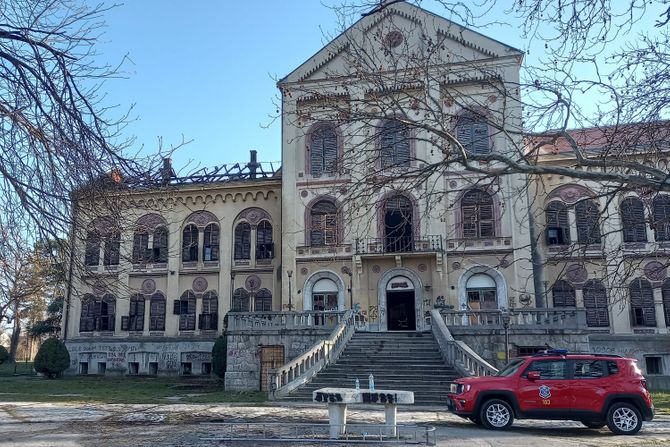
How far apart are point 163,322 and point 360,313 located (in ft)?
40.9

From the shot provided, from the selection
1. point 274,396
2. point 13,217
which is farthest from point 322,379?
point 13,217

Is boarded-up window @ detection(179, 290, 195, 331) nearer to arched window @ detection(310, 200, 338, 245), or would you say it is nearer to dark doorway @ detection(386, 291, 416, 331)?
arched window @ detection(310, 200, 338, 245)

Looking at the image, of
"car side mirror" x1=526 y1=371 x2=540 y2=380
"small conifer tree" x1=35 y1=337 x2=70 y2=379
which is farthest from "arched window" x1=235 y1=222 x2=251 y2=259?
"car side mirror" x1=526 y1=371 x2=540 y2=380

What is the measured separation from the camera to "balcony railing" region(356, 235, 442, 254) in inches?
1092

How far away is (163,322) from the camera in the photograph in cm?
3325

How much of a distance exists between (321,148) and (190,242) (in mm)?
9911

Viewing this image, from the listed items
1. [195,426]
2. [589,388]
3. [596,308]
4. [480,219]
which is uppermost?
[480,219]

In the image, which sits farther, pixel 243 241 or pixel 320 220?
pixel 243 241

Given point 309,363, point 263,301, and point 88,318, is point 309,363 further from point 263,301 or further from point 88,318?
point 88,318

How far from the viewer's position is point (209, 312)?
A: 3288 centimetres

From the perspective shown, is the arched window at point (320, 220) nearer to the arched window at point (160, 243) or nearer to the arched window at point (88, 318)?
the arched window at point (160, 243)

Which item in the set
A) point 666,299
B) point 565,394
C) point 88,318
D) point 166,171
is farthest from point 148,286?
point 666,299

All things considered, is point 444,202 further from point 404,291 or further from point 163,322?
point 163,322

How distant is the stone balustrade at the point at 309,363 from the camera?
1853 cm
